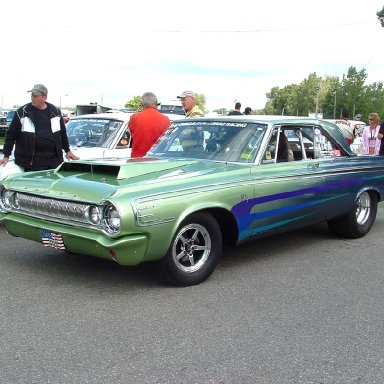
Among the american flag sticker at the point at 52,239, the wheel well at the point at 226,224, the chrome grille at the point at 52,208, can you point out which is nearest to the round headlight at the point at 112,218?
the chrome grille at the point at 52,208

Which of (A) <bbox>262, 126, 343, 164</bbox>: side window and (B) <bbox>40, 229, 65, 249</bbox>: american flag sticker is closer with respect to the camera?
(B) <bbox>40, 229, 65, 249</bbox>: american flag sticker

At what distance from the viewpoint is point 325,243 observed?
6.36 m

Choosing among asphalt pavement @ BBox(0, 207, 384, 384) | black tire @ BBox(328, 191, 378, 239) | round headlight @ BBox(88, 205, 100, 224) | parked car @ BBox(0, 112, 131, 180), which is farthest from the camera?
parked car @ BBox(0, 112, 131, 180)

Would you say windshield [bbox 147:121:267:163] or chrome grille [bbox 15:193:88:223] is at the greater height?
windshield [bbox 147:121:267:163]

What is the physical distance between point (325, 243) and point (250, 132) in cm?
189

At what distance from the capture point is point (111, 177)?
179 inches

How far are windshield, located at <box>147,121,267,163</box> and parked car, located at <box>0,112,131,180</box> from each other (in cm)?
234

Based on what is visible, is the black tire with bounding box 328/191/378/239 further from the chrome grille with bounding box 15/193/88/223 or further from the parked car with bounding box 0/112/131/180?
the chrome grille with bounding box 15/193/88/223

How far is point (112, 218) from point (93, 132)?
477 centimetres

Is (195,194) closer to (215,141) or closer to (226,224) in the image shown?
(226,224)

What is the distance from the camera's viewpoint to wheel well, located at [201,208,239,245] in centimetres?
472

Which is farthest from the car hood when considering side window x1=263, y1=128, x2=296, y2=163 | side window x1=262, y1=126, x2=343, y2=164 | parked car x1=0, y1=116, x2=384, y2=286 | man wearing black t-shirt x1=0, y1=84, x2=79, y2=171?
man wearing black t-shirt x1=0, y1=84, x2=79, y2=171

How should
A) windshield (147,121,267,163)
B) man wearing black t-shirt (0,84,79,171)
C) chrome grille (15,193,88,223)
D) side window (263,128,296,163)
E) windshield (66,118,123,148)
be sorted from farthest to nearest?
windshield (66,118,123,148) → man wearing black t-shirt (0,84,79,171) → side window (263,128,296,163) → windshield (147,121,267,163) → chrome grille (15,193,88,223)

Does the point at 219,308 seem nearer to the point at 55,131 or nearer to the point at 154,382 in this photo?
the point at 154,382
